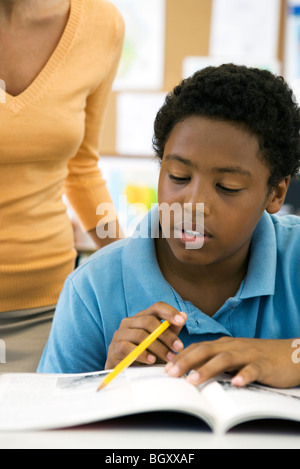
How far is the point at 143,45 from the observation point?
2.30m

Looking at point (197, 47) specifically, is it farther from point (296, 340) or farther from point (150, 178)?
point (296, 340)

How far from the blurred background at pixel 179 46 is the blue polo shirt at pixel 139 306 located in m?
1.40

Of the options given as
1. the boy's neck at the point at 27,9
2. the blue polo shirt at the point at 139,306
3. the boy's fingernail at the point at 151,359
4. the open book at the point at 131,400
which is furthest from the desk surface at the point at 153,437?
the boy's neck at the point at 27,9

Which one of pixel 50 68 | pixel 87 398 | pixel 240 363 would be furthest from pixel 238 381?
pixel 50 68

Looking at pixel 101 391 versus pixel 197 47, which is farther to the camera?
pixel 197 47

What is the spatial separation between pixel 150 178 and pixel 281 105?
1.51m

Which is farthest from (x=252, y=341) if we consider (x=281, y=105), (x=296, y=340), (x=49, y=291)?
(x=49, y=291)

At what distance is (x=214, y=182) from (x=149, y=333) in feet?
0.65

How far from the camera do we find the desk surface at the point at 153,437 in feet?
1.56

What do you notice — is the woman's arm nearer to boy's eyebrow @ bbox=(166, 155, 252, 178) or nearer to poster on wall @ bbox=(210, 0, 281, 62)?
boy's eyebrow @ bbox=(166, 155, 252, 178)

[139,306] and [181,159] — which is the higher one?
[181,159]

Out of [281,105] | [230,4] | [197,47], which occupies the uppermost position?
[230,4]

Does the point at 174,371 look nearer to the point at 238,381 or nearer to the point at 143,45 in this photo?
the point at 238,381

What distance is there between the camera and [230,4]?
2.25 meters
